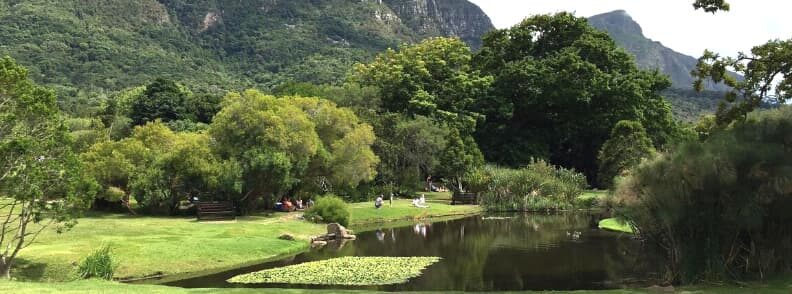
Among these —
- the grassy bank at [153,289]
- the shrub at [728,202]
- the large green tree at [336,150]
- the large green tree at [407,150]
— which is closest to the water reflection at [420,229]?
the large green tree at [336,150]

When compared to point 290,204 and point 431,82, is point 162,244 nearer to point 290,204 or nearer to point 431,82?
point 290,204

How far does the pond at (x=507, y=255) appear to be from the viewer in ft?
64.7

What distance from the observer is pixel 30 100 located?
17922 millimetres

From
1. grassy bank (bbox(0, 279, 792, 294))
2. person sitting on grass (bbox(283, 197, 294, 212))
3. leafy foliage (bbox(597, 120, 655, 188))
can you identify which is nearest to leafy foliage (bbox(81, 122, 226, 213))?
person sitting on grass (bbox(283, 197, 294, 212))

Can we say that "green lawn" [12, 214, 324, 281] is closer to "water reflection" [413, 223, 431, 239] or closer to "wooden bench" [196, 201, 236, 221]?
"wooden bench" [196, 201, 236, 221]

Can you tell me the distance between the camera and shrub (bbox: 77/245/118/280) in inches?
759

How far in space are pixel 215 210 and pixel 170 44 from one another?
461 feet

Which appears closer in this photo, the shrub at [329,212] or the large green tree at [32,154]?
the large green tree at [32,154]

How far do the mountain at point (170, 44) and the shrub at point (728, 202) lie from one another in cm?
11381

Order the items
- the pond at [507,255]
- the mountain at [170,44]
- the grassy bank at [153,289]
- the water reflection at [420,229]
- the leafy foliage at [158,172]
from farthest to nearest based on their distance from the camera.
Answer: the mountain at [170,44], the leafy foliage at [158,172], the water reflection at [420,229], the pond at [507,255], the grassy bank at [153,289]

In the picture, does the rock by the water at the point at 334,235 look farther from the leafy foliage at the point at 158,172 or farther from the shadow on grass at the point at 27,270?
the shadow on grass at the point at 27,270

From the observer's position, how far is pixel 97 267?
19.6m

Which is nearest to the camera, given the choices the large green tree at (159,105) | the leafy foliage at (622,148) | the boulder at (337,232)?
the boulder at (337,232)

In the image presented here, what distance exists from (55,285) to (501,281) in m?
13.1
